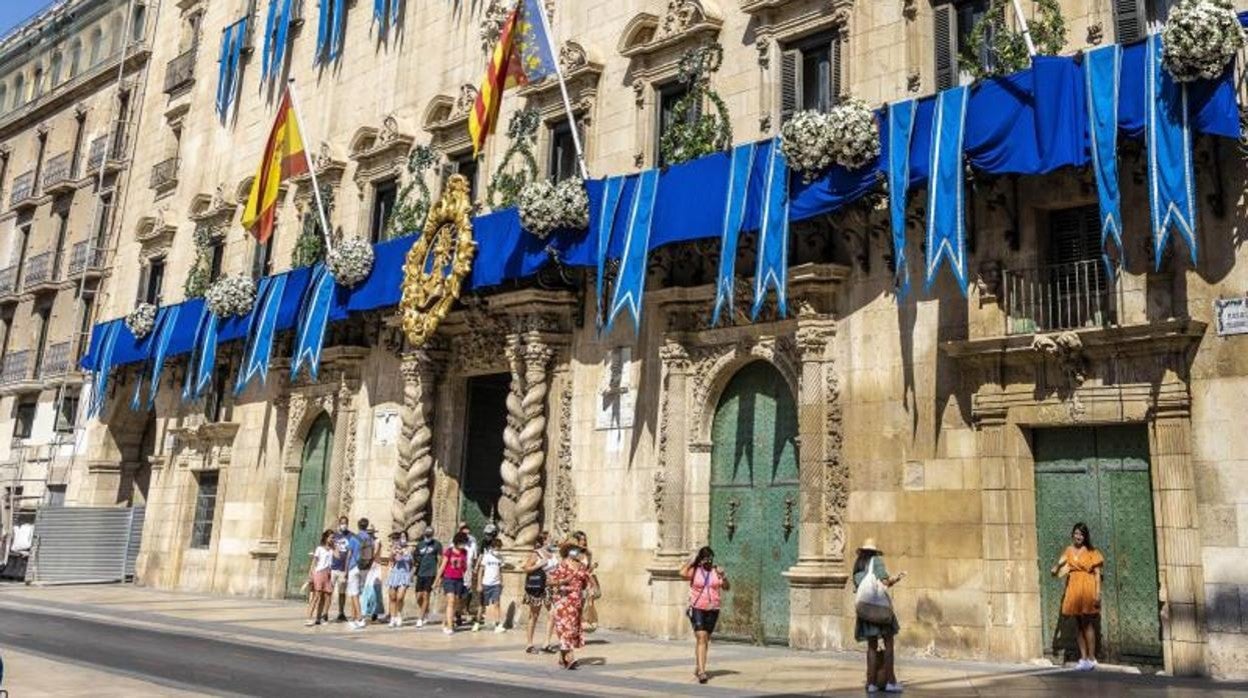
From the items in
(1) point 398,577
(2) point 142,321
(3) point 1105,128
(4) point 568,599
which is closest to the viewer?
(3) point 1105,128

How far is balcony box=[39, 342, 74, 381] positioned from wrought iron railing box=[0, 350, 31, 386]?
1.23 m

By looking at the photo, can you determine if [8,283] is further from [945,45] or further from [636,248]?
[945,45]

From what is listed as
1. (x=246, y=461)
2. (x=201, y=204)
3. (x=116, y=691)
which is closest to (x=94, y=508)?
(x=246, y=461)

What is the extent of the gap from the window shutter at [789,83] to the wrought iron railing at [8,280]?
36120mm

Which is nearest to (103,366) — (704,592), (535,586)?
(535,586)

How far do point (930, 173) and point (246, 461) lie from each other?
69.2 feet

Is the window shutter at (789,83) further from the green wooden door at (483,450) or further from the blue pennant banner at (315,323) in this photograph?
the blue pennant banner at (315,323)

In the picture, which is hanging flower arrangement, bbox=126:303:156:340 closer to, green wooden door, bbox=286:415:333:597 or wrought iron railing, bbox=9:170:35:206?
green wooden door, bbox=286:415:333:597

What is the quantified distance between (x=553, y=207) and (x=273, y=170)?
10281 mm

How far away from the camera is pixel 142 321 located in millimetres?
31141

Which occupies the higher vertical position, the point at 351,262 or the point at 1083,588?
the point at 351,262

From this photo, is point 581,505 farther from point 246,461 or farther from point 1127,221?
point 246,461

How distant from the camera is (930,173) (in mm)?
14359

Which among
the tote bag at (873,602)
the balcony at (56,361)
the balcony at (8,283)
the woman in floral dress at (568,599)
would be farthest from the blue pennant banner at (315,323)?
the balcony at (8,283)
